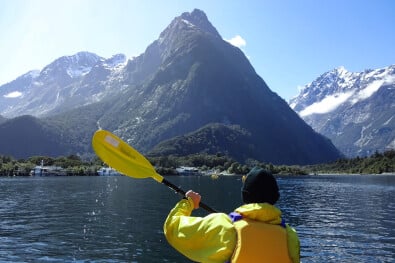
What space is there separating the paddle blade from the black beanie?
2535mm

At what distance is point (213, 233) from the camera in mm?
6609

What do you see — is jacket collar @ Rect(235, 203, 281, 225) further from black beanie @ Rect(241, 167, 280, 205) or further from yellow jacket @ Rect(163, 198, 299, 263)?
black beanie @ Rect(241, 167, 280, 205)

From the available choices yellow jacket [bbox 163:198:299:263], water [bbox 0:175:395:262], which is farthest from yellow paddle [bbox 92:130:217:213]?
water [bbox 0:175:395:262]

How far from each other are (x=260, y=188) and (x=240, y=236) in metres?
0.87

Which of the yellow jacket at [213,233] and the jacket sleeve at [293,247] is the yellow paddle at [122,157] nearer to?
the yellow jacket at [213,233]

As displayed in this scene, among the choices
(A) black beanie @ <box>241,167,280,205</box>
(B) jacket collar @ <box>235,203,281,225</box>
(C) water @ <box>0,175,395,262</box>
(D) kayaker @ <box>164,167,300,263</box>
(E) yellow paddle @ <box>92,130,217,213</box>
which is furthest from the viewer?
(C) water @ <box>0,175,395,262</box>

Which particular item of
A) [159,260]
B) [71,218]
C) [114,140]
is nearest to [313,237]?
[159,260]

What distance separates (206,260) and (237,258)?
0.50 m

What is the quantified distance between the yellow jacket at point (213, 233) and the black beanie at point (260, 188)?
0.57 ft

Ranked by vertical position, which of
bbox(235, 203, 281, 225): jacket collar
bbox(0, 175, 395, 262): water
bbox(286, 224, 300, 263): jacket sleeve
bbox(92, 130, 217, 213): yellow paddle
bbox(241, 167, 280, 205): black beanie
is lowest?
bbox(0, 175, 395, 262): water

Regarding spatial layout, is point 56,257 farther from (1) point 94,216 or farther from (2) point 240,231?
(2) point 240,231

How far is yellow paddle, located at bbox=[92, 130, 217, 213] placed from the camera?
907cm

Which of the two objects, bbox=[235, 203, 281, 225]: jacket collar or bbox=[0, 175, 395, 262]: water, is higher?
bbox=[235, 203, 281, 225]: jacket collar

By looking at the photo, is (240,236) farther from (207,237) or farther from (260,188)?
(260,188)
